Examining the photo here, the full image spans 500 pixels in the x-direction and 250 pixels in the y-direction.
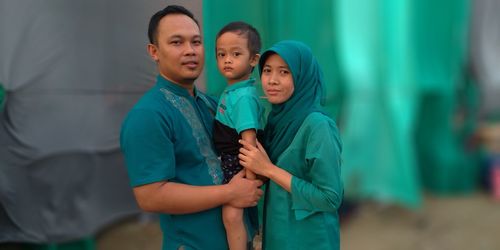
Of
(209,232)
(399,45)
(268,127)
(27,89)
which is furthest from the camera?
(399,45)

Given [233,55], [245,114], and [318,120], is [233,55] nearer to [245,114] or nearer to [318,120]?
[245,114]

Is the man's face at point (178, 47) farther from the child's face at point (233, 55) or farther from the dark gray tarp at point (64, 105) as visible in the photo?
the dark gray tarp at point (64, 105)

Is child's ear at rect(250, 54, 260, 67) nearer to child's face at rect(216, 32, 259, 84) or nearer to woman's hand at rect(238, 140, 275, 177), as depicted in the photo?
child's face at rect(216, 32, 259, 84)

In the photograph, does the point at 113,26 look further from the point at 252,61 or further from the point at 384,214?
the point at 384,214

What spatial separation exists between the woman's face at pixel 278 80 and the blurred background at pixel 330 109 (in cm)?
49

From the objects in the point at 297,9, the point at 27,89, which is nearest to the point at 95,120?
the point at 27,89

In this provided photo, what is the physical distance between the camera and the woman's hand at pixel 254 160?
4.67 ft

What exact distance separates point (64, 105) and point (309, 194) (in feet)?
4.50

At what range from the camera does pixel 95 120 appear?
247cm

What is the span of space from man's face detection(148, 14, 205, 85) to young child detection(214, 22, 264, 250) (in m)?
0.10

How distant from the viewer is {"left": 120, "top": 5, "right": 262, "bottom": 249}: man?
1.34 m

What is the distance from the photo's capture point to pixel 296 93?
148 cm

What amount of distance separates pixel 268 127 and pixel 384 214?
3.09 m

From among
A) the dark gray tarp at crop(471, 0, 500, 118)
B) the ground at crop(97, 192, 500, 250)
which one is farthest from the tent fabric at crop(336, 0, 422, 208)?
the dark gray tarp at crop(471, 0, 500, 118)
